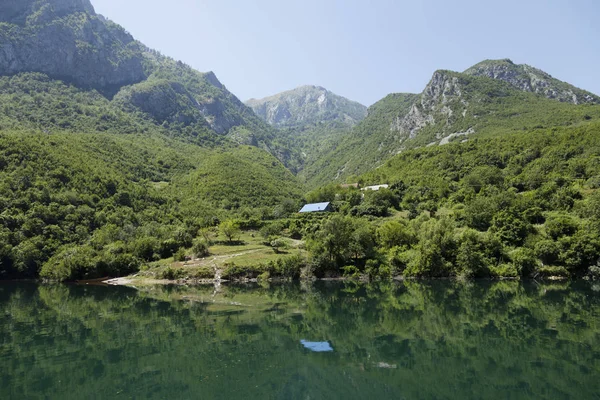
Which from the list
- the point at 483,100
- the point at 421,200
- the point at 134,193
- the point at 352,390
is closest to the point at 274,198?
the point at 134,193

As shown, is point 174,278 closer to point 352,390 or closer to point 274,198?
point 352,390

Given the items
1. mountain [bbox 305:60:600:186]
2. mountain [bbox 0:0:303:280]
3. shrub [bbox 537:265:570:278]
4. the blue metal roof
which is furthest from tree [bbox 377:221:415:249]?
mountain [bbox 305:60:600:186]

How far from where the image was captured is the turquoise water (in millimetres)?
18547

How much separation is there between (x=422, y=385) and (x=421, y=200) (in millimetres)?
82739

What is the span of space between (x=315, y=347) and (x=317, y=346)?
29 cm

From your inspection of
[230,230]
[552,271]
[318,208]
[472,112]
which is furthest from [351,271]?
[472,112]

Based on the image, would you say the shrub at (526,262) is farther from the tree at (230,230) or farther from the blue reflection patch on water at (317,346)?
the tree at (230,230)

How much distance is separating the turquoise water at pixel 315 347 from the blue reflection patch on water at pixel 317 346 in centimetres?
22

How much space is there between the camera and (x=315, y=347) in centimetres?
2591

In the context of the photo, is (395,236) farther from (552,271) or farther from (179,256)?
(179,256)

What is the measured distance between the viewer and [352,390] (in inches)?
722

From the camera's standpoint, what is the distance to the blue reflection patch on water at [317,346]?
82.9 ft

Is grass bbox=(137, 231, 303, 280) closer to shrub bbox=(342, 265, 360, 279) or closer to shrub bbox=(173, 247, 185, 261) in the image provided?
shrub bbox=(173, 247, 185, 261)

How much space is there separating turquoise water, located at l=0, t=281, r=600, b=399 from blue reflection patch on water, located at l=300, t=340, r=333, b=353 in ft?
0.72
